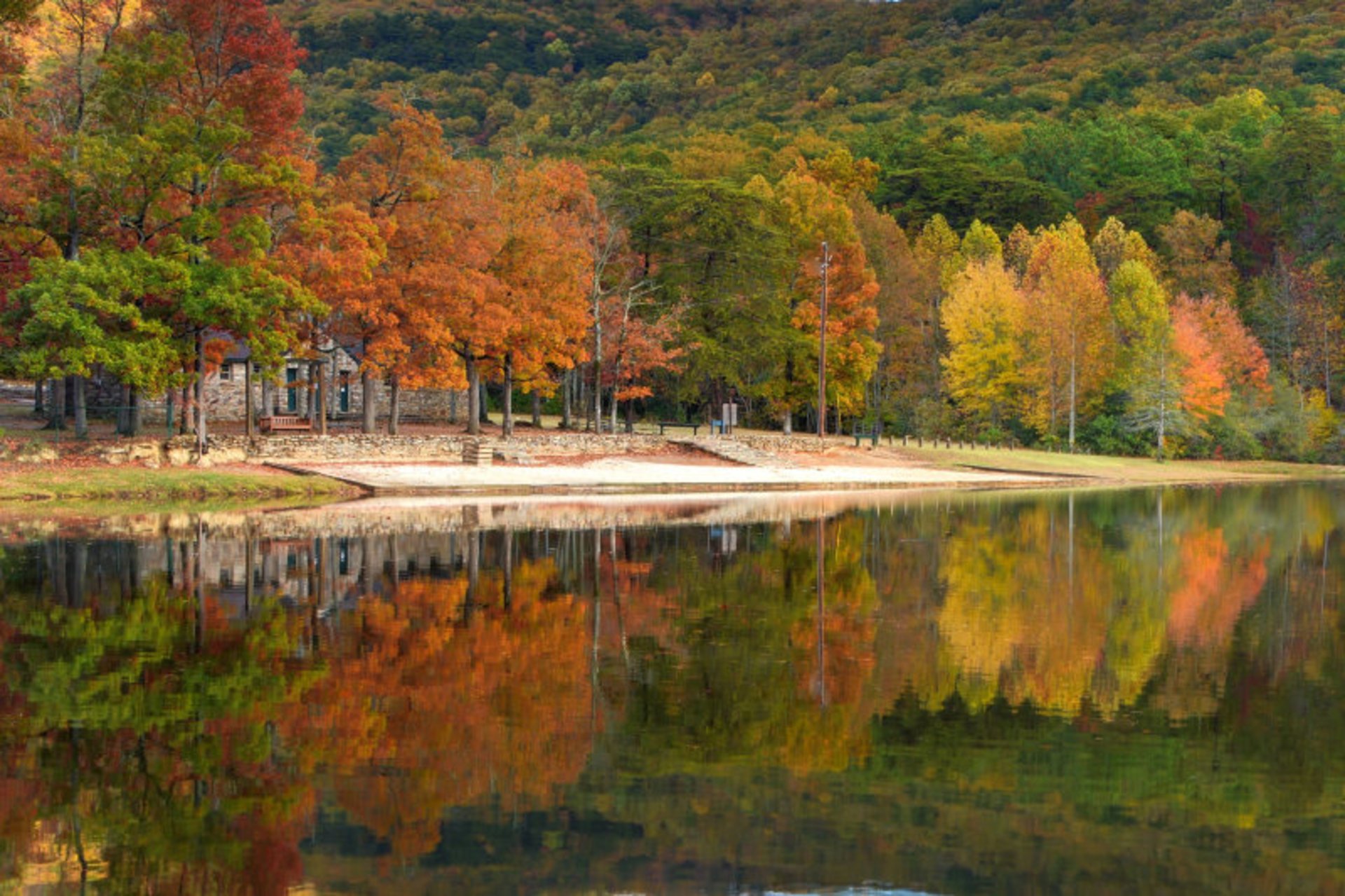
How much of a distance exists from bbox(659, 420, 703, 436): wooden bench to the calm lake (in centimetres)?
4620

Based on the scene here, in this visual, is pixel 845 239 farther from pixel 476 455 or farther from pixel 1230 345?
pixel 1230 345

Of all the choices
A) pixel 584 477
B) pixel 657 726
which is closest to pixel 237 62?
pixel 584 477

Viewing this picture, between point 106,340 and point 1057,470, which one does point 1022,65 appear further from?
point 106,340

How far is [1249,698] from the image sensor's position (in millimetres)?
13742

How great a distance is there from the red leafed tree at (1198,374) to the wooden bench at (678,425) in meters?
31.1

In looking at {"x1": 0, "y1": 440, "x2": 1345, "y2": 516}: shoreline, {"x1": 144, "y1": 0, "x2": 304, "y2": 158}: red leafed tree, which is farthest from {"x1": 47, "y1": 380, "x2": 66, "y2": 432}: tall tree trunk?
{"x1": 144, "y1": 0, "x2": 304, "y2": 158}: red leafed tree

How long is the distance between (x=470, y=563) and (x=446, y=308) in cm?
3251

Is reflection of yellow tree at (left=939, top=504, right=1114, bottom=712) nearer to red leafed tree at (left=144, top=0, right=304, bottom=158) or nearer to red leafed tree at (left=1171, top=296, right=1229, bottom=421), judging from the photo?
red leafed tree at (left=144, top=0, right=304, bottom=158)

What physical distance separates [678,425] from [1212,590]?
2291 inches

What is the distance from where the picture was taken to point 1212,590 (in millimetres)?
23234

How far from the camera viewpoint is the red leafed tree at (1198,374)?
86.6 metres

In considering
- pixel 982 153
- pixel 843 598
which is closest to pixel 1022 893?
pixel 843 598

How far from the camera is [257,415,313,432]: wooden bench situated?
55812 millimetres

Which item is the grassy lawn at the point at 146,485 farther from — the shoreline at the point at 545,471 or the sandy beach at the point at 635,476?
the sandy beach at the point at 635,476
